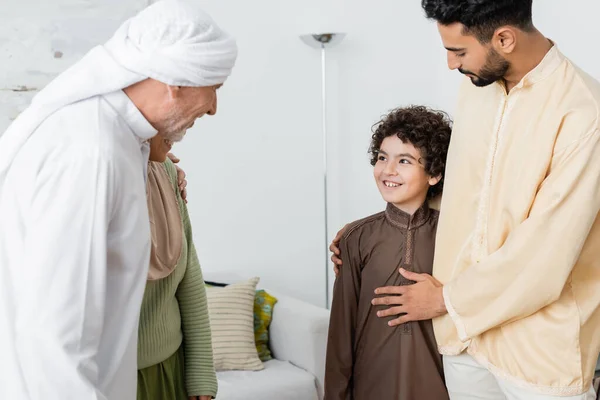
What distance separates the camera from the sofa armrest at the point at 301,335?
3.37m

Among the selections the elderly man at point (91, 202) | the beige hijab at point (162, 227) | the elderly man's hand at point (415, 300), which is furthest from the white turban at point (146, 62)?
the elderly man's hand at point (415, 300)

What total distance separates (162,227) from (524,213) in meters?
0.84

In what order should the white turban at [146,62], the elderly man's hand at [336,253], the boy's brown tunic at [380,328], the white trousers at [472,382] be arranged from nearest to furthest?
1. the white turban at [146,62]
2. the white trousers at [472,382]
3. the boy's brown tunic at [380,328]
4. the elderly man's hand at [336,253]

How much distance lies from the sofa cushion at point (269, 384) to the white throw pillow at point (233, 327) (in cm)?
5

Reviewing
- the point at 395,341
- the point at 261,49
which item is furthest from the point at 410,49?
the point at 395,341

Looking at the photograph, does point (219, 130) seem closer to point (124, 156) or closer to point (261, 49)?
point (261, 49)

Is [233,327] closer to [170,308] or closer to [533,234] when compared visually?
[170,308]

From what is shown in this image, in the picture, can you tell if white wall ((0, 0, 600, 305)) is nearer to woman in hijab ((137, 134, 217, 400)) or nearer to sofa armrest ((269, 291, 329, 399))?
sofa armrest ((269, 291, 329, 399))

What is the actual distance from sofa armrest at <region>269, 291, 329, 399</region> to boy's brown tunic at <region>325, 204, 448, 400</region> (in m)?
1.11

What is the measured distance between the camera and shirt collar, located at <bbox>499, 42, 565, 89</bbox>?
1.82 metres

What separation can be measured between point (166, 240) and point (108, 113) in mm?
428

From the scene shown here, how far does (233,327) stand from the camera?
3441 millimetres

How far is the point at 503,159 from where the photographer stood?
1.88 meters

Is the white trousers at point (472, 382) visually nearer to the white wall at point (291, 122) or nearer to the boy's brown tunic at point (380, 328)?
the boy's brown tunic at point (380, 328)
